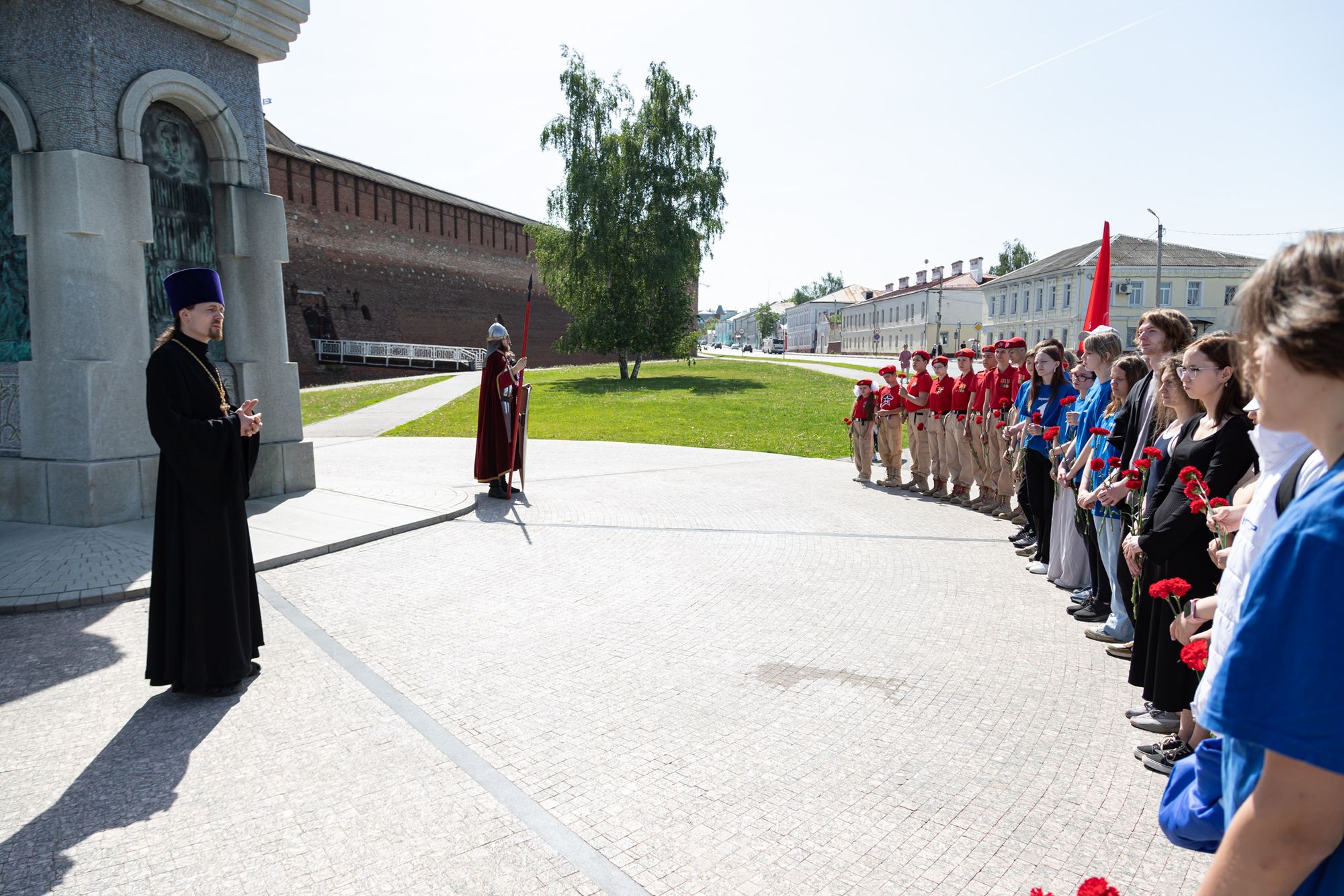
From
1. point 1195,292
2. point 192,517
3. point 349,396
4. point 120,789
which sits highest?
point 1195,292

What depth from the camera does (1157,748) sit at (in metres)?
3.60

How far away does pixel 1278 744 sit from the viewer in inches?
46.1

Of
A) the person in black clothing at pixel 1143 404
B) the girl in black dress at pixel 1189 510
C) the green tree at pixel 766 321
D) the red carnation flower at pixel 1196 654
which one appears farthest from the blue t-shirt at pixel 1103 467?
the green tree at pixel 766 321

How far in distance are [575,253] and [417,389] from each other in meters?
10.7

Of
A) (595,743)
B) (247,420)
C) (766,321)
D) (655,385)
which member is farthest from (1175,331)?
(766,321)

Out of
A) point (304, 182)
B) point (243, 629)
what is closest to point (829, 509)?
point (243, 629)

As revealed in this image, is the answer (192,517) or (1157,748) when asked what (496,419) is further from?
(1157,748)

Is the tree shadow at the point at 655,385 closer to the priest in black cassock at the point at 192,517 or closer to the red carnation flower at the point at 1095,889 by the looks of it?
the priest in black cassock at the point at 192,517

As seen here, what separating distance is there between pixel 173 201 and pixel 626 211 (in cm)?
2913

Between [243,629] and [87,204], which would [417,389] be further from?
[243,629]

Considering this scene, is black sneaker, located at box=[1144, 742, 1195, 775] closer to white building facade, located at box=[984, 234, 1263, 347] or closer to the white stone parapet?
the white stone parapet

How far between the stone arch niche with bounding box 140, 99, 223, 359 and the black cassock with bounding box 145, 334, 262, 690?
4819mm

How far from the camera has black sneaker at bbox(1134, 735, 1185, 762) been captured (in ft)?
11.7

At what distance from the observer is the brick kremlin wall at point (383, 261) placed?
113 ft
